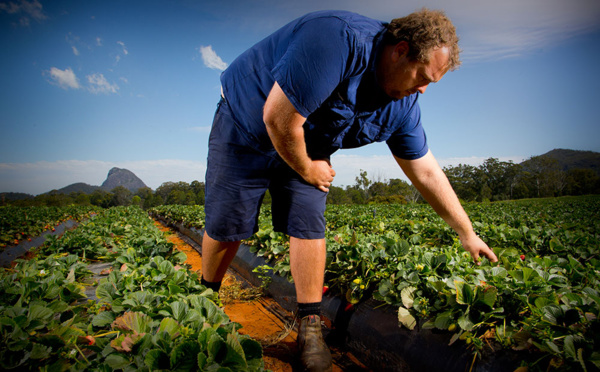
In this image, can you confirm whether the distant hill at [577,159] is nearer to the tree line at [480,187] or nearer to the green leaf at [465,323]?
the tree line at [480,187]

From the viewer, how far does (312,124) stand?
152 centimetres

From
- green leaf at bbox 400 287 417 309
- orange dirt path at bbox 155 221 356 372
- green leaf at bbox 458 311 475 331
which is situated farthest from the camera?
orange dirt path at bbox 155 221 356 372

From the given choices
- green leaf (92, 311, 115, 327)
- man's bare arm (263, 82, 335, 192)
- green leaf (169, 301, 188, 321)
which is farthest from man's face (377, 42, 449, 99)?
green leaf (92, 311, 115, 327)

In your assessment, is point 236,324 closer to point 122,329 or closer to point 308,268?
point 122,329

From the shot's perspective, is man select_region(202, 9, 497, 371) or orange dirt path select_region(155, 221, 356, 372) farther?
orange dirt path select_region(155, 221, 356, 372)

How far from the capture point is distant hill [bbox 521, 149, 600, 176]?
13825 cm

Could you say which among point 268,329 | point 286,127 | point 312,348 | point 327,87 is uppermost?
point 327,87

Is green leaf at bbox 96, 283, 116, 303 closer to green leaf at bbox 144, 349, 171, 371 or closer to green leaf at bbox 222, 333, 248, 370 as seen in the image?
green leaf at bbox 144, 349, 171, 371

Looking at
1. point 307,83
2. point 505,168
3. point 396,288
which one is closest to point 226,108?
point 307,83

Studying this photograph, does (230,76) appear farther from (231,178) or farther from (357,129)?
(357,129)

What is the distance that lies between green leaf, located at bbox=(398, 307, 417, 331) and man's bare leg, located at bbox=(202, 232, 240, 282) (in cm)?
110

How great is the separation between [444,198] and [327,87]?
48.4 inches

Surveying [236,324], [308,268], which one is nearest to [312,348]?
[308,268]

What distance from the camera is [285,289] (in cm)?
283
